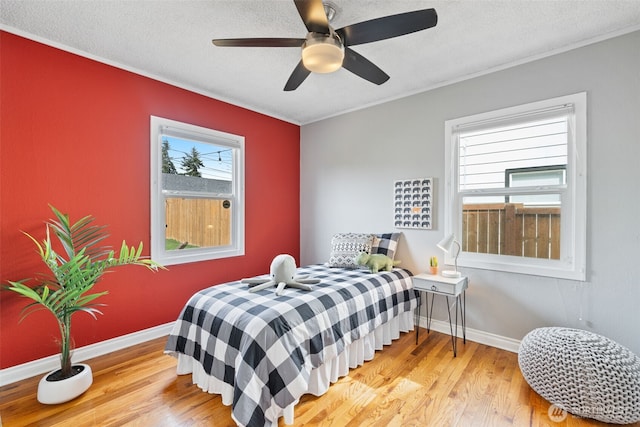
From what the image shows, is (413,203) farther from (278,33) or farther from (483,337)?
(278,33)

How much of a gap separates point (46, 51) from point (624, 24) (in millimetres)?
4175

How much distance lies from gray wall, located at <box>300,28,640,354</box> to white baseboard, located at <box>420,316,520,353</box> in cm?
4

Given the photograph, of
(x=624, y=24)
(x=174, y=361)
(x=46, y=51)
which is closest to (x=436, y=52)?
(x=624, y=24)

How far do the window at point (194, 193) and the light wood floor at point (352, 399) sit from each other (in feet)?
3.59

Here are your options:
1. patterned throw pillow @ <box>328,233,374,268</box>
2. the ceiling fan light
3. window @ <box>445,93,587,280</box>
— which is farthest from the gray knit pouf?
the ceiling fan light

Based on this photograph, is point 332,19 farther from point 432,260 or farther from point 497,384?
point 497,384

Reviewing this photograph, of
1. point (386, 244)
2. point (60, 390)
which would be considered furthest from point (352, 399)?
point (60, 390)

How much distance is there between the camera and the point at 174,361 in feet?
7.67

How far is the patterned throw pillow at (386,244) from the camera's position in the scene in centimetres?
309

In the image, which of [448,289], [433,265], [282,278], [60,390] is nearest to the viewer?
[60,390]

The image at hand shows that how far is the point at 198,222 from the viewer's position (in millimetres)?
3133

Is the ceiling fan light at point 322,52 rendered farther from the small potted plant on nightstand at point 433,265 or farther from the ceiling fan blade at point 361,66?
the small potted plant on nightstand at point 433,265

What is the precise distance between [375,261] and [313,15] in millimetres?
2088

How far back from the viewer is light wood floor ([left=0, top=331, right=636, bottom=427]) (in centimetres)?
169
